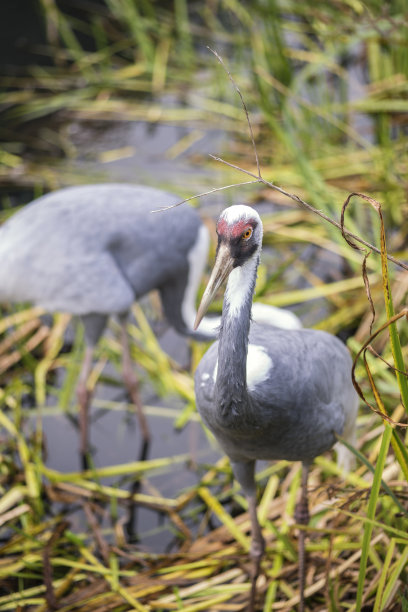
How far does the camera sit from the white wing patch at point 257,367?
1.91 m

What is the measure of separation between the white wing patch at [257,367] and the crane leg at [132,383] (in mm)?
1394

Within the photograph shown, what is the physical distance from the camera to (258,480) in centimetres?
297

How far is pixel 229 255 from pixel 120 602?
1320 millimetres

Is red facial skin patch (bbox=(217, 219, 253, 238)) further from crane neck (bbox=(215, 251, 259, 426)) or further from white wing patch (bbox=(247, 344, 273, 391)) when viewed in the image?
white wing patch (bbox=(247, 344, 273, 391))

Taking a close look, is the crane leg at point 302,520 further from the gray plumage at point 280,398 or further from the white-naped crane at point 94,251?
the white-naped crane at point 94,251

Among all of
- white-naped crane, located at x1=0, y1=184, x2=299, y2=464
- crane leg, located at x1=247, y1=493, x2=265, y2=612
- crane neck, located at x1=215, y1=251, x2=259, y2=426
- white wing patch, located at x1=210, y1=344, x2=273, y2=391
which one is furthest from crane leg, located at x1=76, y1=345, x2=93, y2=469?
crane neck, located at x1=215, y1=251, x2=259, y2=426

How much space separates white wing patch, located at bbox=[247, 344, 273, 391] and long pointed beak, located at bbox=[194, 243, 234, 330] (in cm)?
28

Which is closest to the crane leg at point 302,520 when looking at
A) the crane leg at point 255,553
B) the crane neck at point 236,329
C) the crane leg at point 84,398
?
the crane leg at point 255,553

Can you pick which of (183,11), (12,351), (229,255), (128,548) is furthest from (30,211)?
(183,11)

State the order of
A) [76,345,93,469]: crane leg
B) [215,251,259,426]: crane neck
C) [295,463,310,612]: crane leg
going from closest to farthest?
1. [215,251,259,426]: crane neck
2. [295,463,310,612]: crane leg
3. [76,345,93,469]: crane leg

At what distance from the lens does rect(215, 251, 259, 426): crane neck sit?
1.75m

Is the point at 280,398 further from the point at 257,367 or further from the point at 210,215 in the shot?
the point at 210,215

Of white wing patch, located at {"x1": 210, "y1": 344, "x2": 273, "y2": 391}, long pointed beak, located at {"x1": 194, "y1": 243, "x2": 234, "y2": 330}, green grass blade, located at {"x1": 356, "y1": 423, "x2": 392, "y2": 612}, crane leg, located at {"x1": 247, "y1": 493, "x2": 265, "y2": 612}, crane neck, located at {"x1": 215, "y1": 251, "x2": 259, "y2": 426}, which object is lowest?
crane leg, located at {"x1": 247, "y1": 493, "x2": 265, "y2": 612}

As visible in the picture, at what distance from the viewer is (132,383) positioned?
3311 mm
